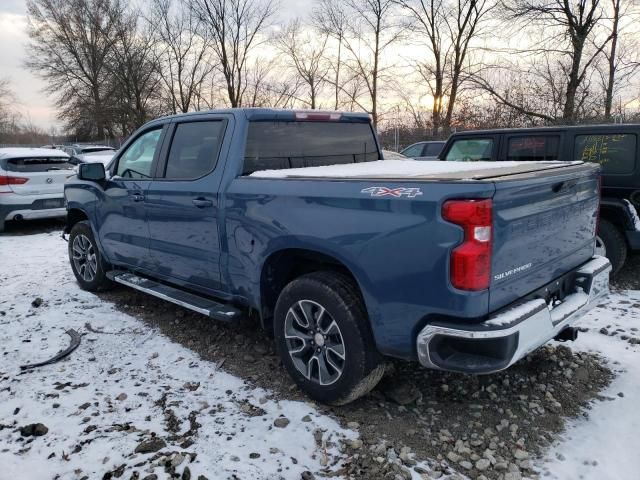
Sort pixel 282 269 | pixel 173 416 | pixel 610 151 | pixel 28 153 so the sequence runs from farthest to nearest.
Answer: pixel 28 153 → pixel 610 151 → pixel 282 269 → pixel 173 416

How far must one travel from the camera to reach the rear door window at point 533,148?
20.2ft

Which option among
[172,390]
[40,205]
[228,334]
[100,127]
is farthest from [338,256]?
[100,127]

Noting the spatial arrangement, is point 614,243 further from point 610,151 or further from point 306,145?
point 306,145

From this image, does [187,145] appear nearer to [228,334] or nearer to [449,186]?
[228,334]

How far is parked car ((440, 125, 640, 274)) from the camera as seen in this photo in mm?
5582

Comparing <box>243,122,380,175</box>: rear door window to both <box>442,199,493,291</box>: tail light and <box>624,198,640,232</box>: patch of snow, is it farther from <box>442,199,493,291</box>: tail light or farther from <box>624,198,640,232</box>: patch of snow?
<box>624,198,640,232</box>: patch of snow

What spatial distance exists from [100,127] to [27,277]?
36764 millimetres

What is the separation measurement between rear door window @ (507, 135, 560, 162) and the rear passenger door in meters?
4.12

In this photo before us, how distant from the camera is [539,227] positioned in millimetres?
2789

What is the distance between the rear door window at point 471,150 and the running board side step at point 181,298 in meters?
4.10

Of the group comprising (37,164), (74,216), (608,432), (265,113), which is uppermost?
(265,113)

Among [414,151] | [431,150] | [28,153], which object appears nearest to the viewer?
[28,153]

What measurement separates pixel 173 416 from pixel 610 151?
5493mm

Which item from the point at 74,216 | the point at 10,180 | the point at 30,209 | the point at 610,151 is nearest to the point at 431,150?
the point at 610,151
